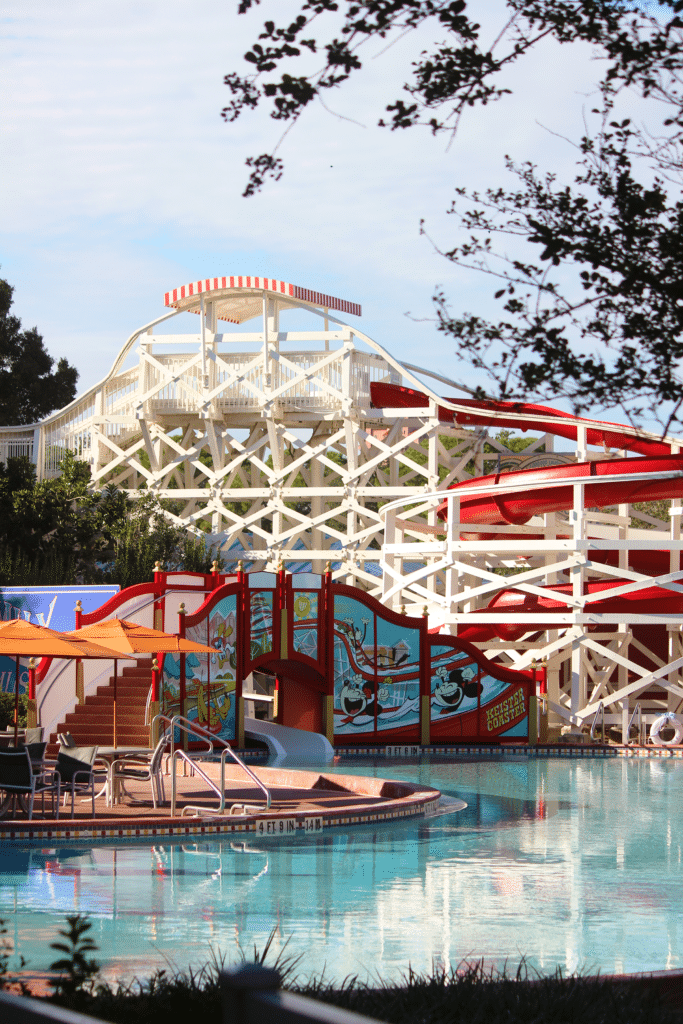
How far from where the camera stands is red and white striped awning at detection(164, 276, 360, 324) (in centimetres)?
3378

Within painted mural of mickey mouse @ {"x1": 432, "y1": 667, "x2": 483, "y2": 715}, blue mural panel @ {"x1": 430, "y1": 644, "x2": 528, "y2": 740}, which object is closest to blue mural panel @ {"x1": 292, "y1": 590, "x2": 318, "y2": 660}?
blue mural panel @ {"x1": 430, "y1": 644, "x2": 528, "y2": 740}

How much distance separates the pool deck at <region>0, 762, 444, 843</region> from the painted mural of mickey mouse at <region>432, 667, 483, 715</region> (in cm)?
709

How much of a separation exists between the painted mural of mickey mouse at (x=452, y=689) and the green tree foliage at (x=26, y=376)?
29.3 meters

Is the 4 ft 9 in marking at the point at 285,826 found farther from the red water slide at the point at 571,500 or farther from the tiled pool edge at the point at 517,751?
the red water slide at the point at 571,500

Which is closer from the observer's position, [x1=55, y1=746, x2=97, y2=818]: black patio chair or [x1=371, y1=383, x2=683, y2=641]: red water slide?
[x1=55, y1=746, x2=97, y2=818]: black patio chair

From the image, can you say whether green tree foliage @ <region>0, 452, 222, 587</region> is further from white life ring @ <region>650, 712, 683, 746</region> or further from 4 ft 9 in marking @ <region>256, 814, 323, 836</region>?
4 ft 9 in marking @ <region>256, 814, 323, 836</region>

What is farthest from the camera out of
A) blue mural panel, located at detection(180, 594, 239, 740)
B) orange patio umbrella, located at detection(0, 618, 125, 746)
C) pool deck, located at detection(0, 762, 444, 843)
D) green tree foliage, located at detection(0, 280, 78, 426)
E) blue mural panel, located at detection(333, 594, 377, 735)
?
green tree foliage, located at detection(0, 280, 78, 426)

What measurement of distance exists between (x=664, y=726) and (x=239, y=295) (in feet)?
55.1

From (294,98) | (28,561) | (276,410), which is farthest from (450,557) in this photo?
(294,98)

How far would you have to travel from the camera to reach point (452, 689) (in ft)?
79.2

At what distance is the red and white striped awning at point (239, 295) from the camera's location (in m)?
33.8

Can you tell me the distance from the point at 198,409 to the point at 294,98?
97.3 ft

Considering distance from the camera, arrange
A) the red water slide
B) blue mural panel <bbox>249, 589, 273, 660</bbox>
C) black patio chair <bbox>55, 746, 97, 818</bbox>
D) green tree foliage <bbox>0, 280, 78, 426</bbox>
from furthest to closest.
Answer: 1. green tree foliage <bbox>0, 280, 78, 426</bbox>
2. the red water slide
3. blue mural panel <bbox>249, 589, 273, 660</bbox>
4. black patio chair <bbox>55, 746, 97, 818</bbox>

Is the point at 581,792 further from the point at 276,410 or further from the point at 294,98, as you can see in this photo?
the point at 276,410
